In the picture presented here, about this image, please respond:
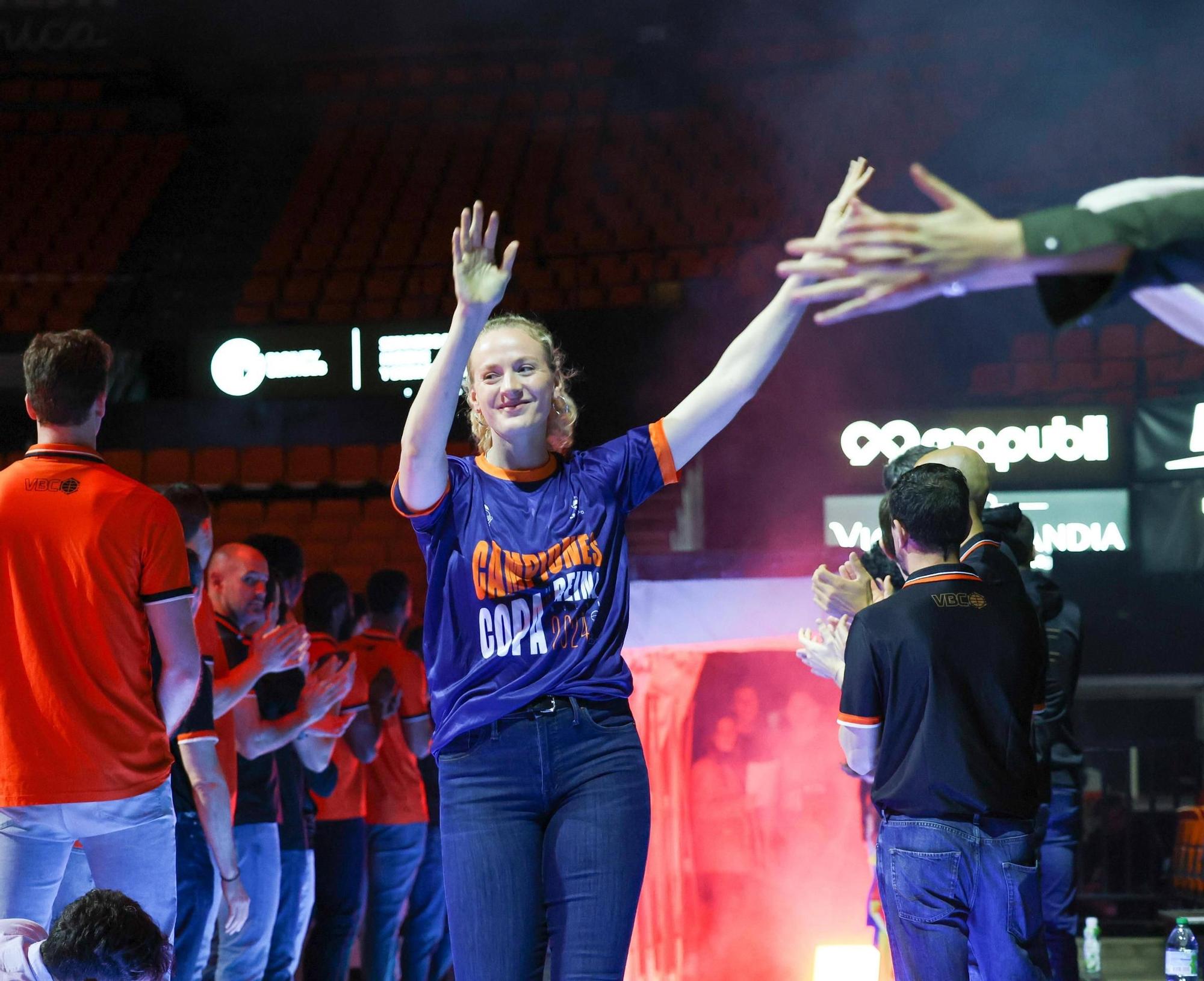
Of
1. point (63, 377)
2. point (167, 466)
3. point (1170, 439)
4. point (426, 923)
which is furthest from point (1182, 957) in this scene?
point (167, 466)

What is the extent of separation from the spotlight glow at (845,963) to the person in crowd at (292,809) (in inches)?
75.2

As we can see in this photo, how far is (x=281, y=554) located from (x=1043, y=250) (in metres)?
3.81

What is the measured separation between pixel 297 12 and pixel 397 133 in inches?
70.8

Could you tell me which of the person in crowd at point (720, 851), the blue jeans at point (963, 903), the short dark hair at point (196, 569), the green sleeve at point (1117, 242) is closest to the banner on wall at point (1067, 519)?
the person in crowd at point (720, 851)

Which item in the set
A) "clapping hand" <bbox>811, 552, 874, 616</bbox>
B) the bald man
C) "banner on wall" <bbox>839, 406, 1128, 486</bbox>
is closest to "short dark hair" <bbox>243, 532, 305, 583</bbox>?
"clapping hand" <bbox>811, 552, 874, 616</bbox>

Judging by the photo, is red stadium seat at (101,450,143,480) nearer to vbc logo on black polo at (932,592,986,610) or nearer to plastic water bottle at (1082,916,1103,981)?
plastic water bottle at (1082,916,1103,981)

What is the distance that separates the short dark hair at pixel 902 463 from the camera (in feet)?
13.1

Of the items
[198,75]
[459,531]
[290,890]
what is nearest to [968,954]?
[459,531]

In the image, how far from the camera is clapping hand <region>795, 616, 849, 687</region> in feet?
11.4

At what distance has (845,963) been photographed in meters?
4.55

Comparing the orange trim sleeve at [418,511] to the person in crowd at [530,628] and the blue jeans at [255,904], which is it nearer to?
the person in crowd at [530,628]

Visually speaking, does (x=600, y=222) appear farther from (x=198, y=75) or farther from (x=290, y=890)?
(x=290, y=890)

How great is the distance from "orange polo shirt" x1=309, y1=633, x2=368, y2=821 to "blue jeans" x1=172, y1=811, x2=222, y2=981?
107cm

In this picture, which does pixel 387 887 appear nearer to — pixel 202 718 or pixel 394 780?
pixel 394 780
